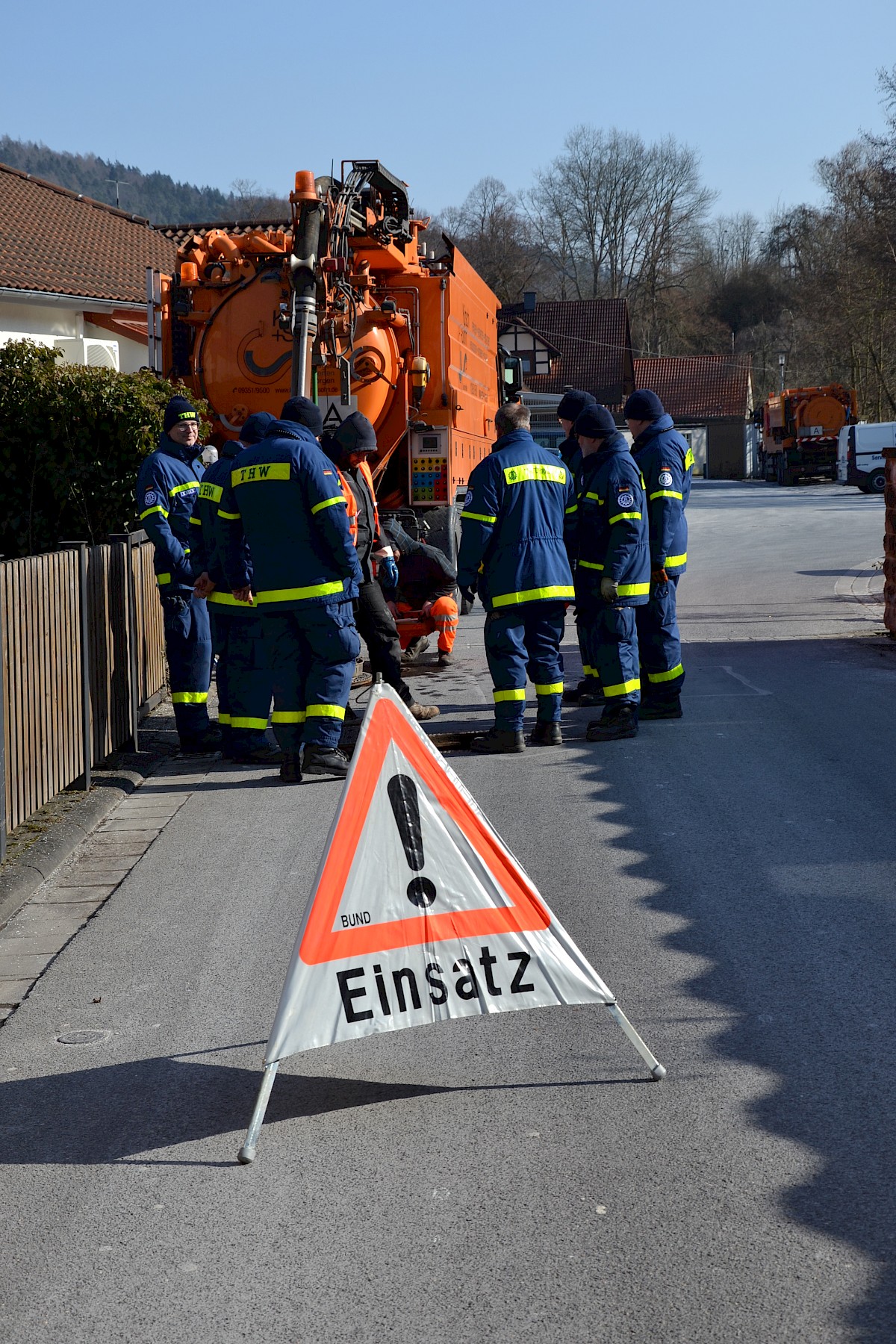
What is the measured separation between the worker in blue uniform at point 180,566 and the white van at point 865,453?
32.9m

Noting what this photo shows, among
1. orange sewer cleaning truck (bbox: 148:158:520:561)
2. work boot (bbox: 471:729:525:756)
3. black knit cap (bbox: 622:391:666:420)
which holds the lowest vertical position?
work boot (bbox: 471:729:525:756)

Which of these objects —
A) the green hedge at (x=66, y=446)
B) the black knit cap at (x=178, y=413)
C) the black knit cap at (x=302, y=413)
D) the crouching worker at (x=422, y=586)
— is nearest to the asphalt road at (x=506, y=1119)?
the black knit cap at (x=302, y=413)

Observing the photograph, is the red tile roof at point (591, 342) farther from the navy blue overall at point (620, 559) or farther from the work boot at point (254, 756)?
the work boot at point (254, 756)

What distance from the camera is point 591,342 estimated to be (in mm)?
67688

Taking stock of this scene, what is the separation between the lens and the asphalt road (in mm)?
3010

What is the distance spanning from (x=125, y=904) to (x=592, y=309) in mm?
65677

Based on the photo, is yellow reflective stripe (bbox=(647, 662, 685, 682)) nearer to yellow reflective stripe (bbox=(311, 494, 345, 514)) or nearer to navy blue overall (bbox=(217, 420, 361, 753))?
navy blue overall (bbox=(217, 420, 361, 753))

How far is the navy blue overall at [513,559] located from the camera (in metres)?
8.64

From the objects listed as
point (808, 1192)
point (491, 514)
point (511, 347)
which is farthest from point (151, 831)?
point (511, 347)

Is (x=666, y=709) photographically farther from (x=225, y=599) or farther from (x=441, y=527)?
(x=441, y=527)

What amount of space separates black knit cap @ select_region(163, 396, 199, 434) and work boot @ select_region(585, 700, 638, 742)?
3.11 m

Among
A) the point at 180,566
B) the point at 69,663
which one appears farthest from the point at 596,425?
the point at 69,663

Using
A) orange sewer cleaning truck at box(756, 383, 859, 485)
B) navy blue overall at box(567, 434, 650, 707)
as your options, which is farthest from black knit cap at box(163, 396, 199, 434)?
orange sewer cleaning truck at box(756, 383, 859, 485)

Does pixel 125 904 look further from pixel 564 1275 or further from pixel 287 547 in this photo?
pixel 564 1275
